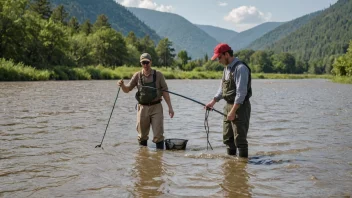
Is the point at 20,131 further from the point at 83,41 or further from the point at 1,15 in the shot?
the point at 83,41

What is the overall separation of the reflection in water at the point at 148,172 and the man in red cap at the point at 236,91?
5.28ft

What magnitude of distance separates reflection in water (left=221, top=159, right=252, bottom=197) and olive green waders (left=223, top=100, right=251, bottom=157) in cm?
35

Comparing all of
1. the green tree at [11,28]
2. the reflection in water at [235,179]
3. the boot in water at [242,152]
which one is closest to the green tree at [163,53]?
the green tree at [11,28]

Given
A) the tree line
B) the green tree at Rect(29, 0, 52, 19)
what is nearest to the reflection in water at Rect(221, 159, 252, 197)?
the tree line

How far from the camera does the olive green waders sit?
7262mm

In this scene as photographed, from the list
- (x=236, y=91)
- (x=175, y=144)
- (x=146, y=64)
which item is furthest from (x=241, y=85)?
(x=175, y=144)

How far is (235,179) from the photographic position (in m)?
6.33

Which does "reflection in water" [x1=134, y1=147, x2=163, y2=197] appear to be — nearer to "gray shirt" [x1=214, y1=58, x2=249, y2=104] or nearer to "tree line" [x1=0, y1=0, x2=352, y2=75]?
"gray shirt" [x1=214, y1=58, x2=249, y2=104]

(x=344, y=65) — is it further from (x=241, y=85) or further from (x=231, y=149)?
(x=241, y=85)

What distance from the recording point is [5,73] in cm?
4075

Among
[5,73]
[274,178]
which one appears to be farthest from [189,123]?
[5,73]

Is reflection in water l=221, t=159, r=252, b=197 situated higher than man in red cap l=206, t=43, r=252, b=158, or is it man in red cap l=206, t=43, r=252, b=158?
man in red cap l=206, t=43, r=252, b=158

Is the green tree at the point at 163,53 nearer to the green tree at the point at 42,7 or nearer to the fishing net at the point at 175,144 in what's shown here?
the green tree at the point at 42,7

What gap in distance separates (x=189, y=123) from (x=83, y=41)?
79.8 meters
